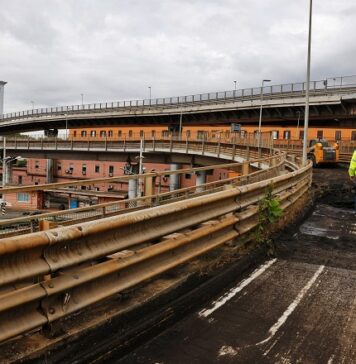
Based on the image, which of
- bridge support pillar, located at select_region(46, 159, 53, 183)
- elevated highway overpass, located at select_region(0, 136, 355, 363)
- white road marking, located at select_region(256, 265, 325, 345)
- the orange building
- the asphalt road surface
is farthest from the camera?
bridge support pillar, located at select_region(46, 159, 53, 183)

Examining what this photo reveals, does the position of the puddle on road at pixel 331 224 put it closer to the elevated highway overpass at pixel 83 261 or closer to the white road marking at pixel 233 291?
the white road marking at pixel 233 291

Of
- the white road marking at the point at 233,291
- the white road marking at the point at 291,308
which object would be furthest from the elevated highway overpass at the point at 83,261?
the white road marking at the point at 291,308

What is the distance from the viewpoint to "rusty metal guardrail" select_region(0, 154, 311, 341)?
2869mm

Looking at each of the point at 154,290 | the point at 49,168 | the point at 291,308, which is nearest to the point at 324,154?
the point at 291,308

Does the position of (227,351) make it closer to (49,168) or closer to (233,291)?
(233,291)

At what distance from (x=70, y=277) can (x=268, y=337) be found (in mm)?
1944

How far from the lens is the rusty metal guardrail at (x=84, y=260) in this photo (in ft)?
9.41

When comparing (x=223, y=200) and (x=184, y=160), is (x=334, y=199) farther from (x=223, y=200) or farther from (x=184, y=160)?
(x=184, y=160)

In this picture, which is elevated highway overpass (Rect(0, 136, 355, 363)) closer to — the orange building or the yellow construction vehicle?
the yellow construction vehicle

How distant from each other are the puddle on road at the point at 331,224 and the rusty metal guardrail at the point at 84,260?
4.42m

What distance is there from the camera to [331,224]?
396 inches

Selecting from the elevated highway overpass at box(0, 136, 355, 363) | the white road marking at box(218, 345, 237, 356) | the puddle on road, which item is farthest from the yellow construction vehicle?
the white road marking at box(218, 345, 237, 356)

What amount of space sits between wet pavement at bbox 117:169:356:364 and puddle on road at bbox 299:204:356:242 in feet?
6.84

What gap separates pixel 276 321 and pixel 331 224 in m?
6.39
